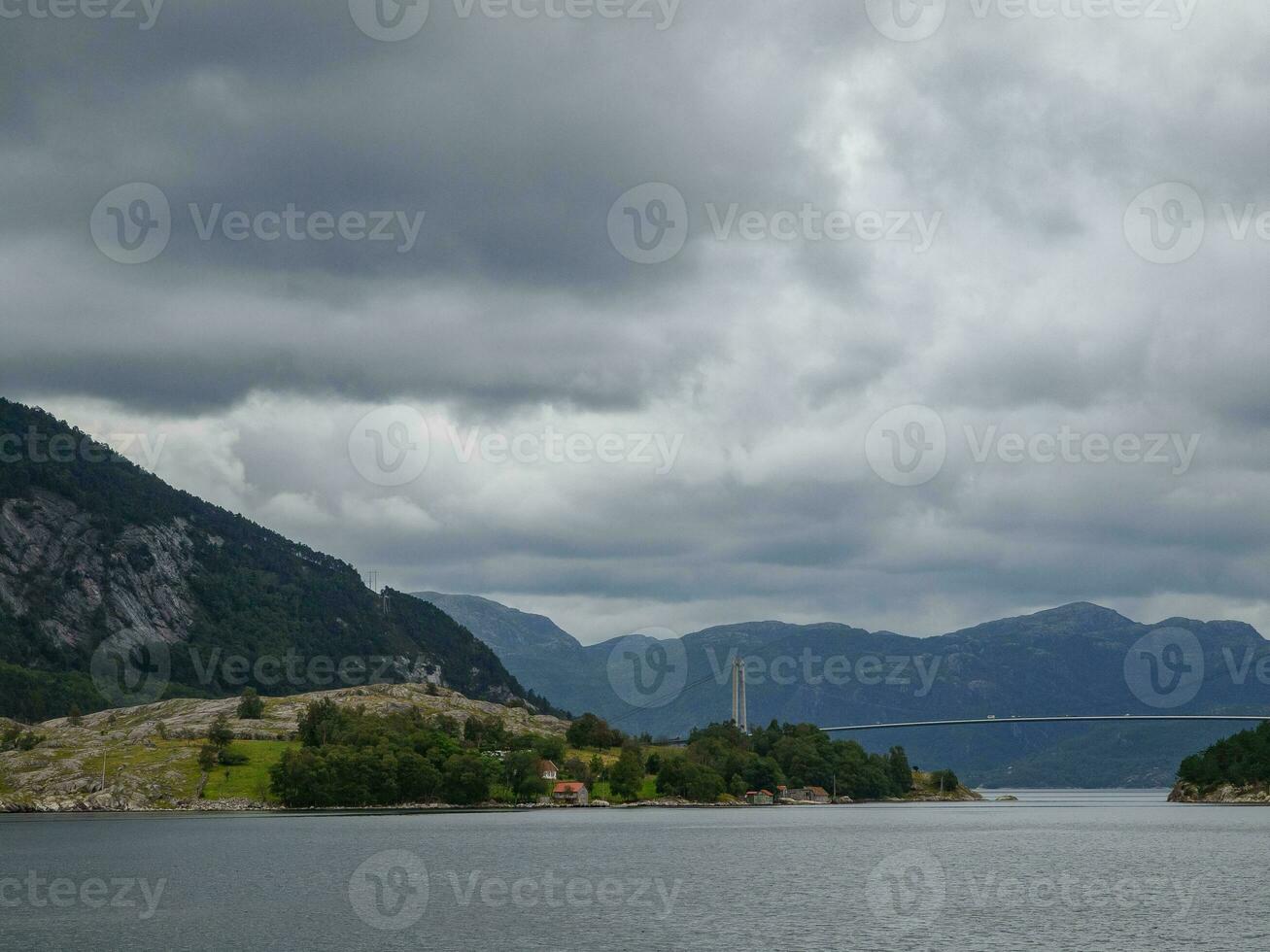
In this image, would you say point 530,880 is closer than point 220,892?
No

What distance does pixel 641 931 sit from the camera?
62188mm

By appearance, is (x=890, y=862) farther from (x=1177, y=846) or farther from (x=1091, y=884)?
(x=1177, y=846)

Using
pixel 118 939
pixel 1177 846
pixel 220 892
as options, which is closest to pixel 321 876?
pixel 220 892

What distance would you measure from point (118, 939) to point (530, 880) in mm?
32518

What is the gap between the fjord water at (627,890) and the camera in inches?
2386

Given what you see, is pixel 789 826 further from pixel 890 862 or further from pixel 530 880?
pixel 530 880

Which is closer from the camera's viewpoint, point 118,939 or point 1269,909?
point 118,939

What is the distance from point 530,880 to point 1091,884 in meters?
38.3

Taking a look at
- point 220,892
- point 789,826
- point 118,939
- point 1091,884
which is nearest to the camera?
point 118,939

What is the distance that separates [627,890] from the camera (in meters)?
80.4

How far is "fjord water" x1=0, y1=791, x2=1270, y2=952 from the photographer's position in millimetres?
60594

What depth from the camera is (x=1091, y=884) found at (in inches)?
3327

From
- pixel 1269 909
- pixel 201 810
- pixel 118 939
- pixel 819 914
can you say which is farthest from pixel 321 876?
pixel 201 810

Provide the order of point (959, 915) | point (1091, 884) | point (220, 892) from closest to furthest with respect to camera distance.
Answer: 1. point (959, 915)
2. point (220, 892)
3. point (1091, 884)
